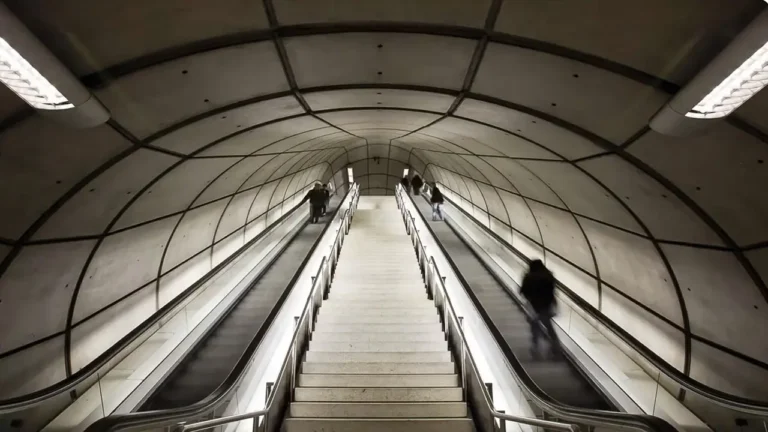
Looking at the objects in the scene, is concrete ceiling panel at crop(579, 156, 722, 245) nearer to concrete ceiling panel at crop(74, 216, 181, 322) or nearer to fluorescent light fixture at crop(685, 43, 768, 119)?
fluorescent light fixture at crop(685, 43, 768, 119)

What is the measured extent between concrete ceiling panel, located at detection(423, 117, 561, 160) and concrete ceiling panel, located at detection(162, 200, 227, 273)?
13.7ft

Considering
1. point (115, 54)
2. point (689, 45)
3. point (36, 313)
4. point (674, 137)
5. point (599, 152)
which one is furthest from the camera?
point (36, 313)

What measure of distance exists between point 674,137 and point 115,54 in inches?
142

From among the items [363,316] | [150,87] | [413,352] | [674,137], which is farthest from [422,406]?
[150,87]

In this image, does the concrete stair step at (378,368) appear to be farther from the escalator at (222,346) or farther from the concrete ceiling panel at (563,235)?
the concrete ceiling panel at (563,235)

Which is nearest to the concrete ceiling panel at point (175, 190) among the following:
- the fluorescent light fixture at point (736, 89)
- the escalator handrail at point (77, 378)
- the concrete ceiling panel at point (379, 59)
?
the escalator handrail at point (77, 378)

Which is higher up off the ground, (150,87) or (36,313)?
(150,87)

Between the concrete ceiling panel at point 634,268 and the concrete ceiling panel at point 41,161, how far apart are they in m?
5.31

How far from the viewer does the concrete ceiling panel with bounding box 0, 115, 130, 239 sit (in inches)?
115

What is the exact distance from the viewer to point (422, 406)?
439 cm

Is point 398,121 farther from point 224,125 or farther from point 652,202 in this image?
point 652,202

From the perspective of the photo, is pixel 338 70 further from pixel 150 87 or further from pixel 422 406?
pixel 422 406

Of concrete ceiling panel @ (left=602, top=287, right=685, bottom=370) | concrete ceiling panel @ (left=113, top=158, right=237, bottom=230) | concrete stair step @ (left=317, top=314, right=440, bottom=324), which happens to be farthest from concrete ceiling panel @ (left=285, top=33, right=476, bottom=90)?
concrete ceiling panel @ (left=602, top=287, right=685, bottom=370)

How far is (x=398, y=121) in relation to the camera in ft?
22.9
